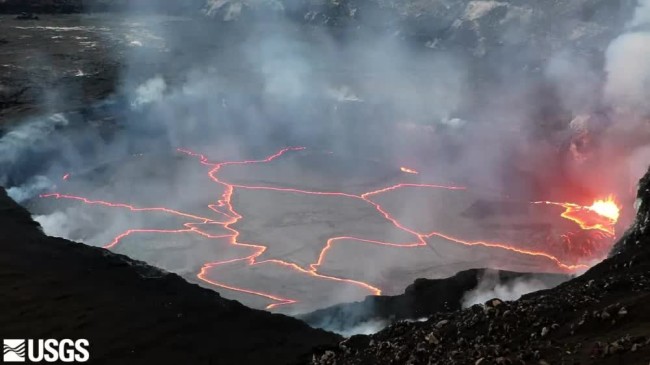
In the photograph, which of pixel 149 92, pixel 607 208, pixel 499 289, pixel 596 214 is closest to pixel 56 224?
pixel 499 289

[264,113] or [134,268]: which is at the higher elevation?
[264,113]

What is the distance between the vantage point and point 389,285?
27297 mm

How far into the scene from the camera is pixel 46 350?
1769 cm

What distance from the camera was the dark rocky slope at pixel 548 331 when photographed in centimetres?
1025

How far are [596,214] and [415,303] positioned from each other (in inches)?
666

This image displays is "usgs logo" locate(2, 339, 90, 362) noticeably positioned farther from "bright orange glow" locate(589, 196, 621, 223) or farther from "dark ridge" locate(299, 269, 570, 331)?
"bright orange glow" locate(589, 196, 621, 223)

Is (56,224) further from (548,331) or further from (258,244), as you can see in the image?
(548,331)

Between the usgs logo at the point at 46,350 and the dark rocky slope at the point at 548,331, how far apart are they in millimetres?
6818

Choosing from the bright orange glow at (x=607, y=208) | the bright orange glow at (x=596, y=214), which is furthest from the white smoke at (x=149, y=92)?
the bright orange glow at (x=607, y=208)

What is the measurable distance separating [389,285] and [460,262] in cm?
443

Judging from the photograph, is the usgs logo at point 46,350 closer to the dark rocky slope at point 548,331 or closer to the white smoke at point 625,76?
the dark rocky slope at point 548,331

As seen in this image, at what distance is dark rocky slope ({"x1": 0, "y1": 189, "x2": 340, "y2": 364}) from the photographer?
59.9ft

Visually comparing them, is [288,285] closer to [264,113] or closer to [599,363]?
[599,363]

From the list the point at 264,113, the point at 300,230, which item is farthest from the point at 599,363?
the point at 264,113
